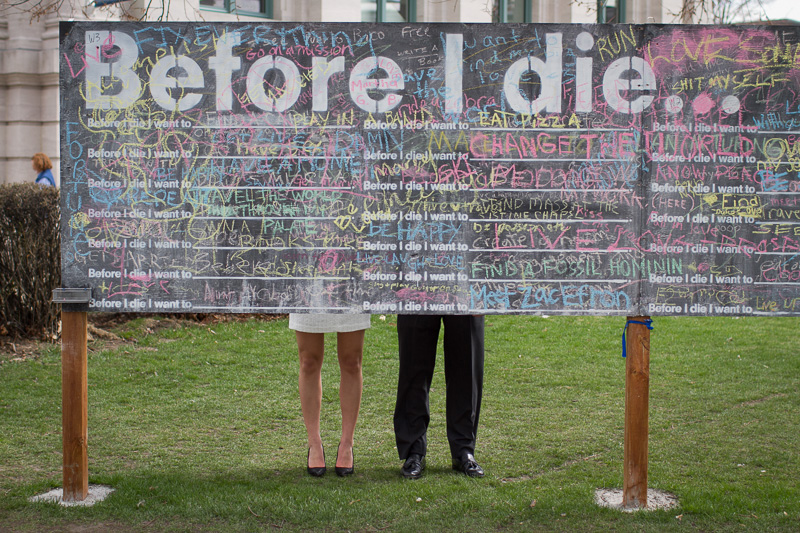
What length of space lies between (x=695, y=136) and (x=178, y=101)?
9.13ft

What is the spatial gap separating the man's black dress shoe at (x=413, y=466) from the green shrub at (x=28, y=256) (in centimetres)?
495

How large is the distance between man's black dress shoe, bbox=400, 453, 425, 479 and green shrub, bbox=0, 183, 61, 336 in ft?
16.2

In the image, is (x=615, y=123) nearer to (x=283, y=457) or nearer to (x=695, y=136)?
(x=695, y=136)

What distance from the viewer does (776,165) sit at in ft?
14.4

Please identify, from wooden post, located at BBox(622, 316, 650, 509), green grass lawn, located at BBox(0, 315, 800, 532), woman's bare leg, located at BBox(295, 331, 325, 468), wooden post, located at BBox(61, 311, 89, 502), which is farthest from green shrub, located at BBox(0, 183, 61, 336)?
wooden post, located at BBox(622, 316, 650, 509)

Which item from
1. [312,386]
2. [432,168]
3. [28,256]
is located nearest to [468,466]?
[312,386]

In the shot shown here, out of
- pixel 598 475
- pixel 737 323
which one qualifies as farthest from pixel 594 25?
pixel 737 323

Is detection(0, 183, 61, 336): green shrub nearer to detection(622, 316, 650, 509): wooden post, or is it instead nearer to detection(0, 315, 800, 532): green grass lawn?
detection(0, 315, 800, 532): green grass lawn

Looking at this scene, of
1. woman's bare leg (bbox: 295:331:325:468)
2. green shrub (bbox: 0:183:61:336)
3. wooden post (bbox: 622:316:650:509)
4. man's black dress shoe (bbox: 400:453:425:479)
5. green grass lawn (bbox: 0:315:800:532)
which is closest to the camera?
green grass lawn (bbox: 0:315:800:532)

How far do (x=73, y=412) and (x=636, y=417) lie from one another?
3069 millimetres

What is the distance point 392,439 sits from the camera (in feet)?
18.7

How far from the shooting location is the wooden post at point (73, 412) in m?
4.45

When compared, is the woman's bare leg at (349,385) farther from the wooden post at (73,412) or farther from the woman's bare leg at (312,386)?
the wooden post at (73,412)

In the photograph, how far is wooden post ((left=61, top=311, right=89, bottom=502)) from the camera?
4449mm
